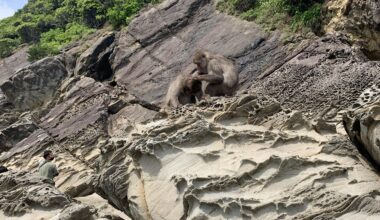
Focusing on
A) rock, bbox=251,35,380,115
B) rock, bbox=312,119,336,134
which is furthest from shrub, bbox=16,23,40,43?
rock, bbox=312,119,336,134

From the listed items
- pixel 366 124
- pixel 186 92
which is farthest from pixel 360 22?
pixel 366 124

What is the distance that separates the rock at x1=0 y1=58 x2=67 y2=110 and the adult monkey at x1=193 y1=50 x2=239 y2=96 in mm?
11456

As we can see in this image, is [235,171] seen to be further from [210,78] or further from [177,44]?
[177,44]

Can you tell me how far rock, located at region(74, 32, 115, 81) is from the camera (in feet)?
70.4

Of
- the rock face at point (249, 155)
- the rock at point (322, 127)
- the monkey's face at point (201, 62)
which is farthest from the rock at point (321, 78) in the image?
the rock at point (322, 127)

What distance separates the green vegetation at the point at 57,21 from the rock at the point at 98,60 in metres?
1.25

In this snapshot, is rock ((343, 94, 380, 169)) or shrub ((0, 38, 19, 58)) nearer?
rock ((343, 94, 380, 169))

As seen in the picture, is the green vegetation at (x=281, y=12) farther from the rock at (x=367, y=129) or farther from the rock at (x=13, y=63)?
the rock at (x=367, y=129)

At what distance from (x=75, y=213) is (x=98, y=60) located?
46.6 ft

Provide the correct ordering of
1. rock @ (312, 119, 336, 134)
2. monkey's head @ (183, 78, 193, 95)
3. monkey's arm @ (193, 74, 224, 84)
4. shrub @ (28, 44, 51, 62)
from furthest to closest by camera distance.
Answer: shrub @ (28, 44, 51, 62) < monkey's head @ (183, 78, 193, 95) < monkey's arm @ (193, 74, 224, 84) < rock @ (312, 119, 336, 134)

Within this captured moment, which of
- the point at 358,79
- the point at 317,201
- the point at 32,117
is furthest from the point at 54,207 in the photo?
the point at 32,117

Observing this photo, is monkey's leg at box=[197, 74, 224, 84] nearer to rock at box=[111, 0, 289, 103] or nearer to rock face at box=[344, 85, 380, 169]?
rock face at box=[344, 85, 380, 169]

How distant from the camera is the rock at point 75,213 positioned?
308 inches

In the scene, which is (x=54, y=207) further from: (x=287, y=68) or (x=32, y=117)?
(x=32, y=117)
